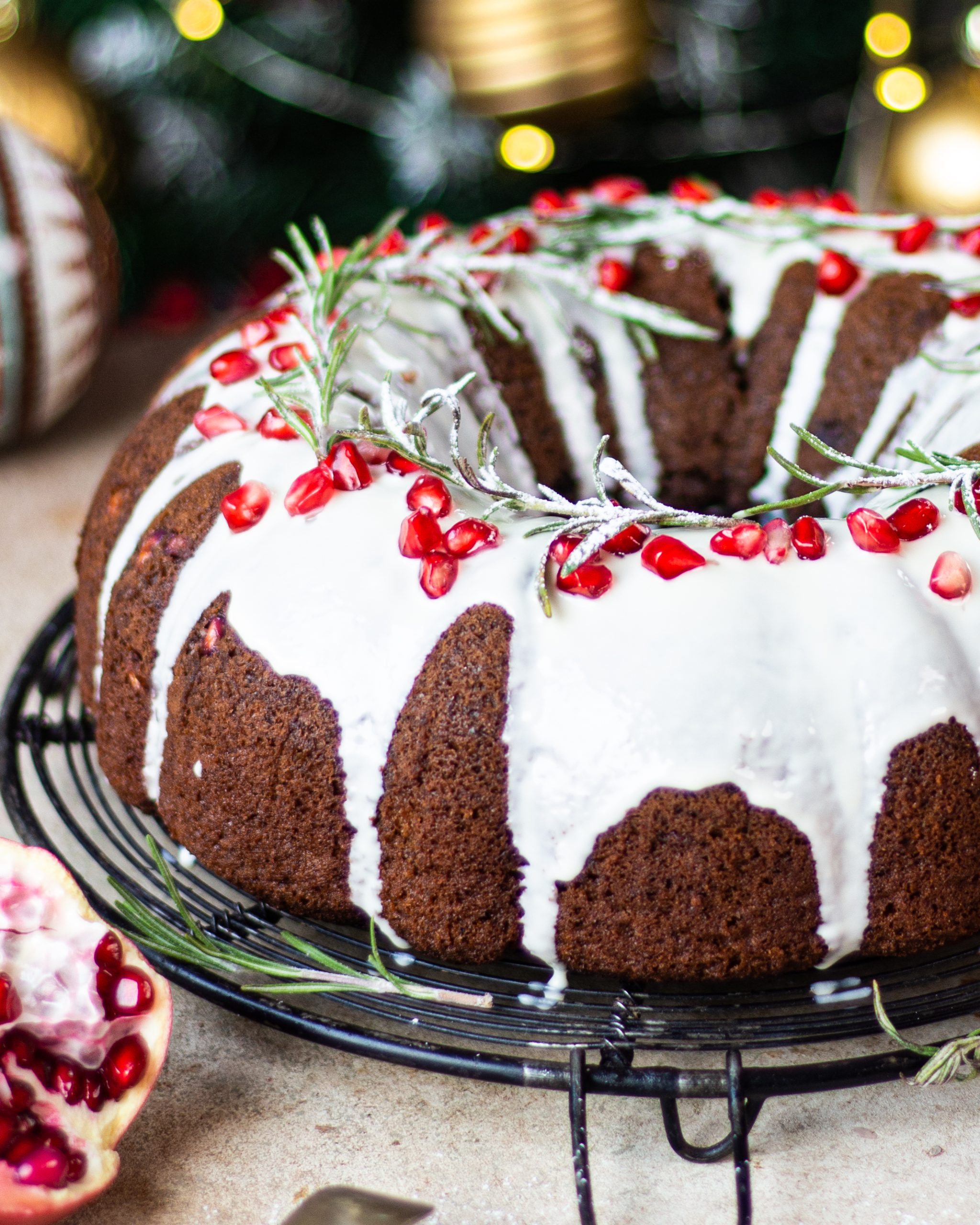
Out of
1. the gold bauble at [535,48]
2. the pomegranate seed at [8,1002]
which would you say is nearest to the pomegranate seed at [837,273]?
the gold bauble at [535,48]

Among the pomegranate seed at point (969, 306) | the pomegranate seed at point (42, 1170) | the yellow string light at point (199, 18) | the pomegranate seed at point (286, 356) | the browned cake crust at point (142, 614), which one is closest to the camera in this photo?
the pomegranate seed at point (42, 1170)

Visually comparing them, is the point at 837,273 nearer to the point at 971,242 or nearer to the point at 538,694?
the point at 971,242

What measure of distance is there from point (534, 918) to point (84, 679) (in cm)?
80

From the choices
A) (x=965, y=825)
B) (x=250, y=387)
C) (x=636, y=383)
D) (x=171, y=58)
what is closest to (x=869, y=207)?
(x=636, y=383)

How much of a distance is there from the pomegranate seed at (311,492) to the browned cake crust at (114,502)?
341 mm

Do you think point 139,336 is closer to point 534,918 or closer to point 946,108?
point 946,108

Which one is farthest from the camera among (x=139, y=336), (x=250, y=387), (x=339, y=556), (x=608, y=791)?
(x=139, y=336)

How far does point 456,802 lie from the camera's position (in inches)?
56.6

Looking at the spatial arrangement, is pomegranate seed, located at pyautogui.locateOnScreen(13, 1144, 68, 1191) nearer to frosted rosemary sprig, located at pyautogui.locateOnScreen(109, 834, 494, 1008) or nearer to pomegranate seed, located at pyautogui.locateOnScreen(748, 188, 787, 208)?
frosted rosemary sprig, located at pyautogui.locateOnScreen(109, 834, 494, 1008)

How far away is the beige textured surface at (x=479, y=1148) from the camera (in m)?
1.36

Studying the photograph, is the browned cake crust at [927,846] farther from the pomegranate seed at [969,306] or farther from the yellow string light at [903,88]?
the yellow string light at [903,88]

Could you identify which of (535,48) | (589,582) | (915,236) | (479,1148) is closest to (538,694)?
(589,582)

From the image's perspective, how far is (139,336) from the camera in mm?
3941

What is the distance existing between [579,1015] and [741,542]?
556 mm
